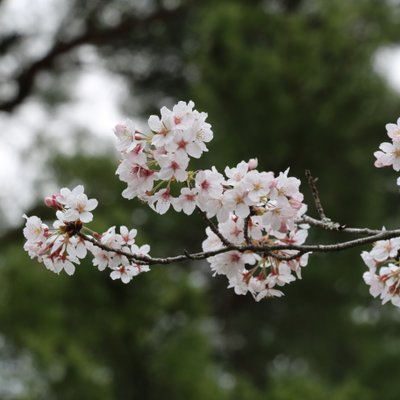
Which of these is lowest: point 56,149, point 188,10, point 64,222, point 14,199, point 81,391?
point 64,222

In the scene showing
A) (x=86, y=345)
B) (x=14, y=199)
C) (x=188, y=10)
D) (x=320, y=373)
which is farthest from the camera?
(x=320, y=373)

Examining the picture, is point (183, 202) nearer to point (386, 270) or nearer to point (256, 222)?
point (256, 222)

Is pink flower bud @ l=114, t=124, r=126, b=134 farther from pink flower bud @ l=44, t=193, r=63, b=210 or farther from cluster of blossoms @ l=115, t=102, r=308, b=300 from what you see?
pink flower bud @ l=44, t=193, r=63, b=210

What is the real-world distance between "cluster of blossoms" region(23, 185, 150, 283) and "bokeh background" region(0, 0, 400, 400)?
4.09 metres

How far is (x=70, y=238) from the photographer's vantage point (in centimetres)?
154

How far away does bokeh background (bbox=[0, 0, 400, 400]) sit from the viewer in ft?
19.7

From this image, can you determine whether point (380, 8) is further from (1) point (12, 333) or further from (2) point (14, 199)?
(1) point (12, 333)

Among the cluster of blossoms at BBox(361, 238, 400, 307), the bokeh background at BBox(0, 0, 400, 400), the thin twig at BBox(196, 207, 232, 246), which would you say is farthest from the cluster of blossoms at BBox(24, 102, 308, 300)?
the bokeh background at BBox(0, 0, 400, 400)

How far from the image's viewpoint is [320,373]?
9.37 m

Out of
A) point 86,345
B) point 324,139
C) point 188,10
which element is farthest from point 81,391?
point 188,10

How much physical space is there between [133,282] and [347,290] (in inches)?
108

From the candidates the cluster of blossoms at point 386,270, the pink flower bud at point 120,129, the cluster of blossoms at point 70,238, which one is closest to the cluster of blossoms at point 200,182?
the pink flower bud at point 120,129

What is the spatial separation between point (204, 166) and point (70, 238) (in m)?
5.64

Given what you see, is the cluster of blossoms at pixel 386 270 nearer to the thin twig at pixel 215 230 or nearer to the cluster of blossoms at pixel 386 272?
the cluster of blossoms at pixel 386 272
